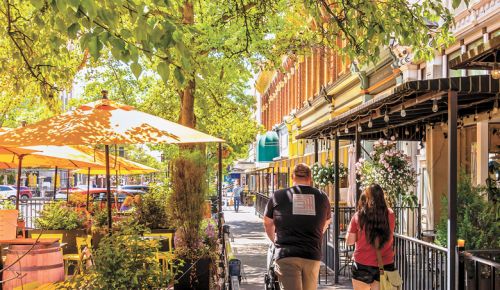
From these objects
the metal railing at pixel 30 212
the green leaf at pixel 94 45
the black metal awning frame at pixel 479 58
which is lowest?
the metal railing at pixel 30 212

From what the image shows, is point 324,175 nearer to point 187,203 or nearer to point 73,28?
point 187,203

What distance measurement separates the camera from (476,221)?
751 centimetres

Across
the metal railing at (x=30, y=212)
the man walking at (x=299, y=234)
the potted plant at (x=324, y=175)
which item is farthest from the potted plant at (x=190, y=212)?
the potted plant at (x=324, y=175)

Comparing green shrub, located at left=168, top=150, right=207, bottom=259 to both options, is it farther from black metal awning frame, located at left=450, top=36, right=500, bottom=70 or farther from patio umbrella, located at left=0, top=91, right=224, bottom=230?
black metal awning frame, located at left=450, top=36, right=500, bottom=70

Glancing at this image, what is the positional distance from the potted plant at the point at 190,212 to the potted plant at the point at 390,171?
4.25 m

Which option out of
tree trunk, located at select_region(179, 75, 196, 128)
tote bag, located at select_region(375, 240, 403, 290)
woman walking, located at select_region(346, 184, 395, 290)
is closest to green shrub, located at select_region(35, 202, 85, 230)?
tree trunk, located at select_region(179, 75, 196, 128)

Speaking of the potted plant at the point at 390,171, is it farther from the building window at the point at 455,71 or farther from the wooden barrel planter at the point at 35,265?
the wooden barrel planter at the point at 35,265

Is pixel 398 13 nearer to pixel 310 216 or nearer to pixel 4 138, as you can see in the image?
pixel 310 216

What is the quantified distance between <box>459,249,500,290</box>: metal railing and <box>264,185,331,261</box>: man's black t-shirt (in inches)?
55.6

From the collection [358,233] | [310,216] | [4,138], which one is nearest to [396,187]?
[358,233]

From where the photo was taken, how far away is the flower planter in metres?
8.04

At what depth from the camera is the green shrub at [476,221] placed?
733cm

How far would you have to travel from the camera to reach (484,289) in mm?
6227

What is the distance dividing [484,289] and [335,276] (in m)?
5.20
